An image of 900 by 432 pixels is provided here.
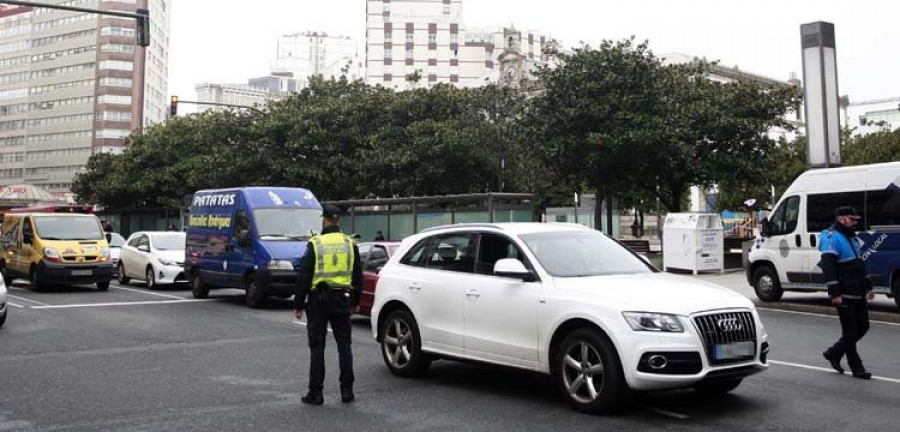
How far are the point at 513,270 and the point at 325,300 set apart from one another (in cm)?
166

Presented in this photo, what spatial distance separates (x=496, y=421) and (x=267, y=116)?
3174 centimetres

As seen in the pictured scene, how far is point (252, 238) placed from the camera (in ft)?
50.7

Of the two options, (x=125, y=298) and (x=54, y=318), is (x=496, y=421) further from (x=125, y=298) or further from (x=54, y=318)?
(x=125, y=298)

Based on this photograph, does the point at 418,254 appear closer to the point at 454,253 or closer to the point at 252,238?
→ the point at 454,253

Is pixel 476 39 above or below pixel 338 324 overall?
above

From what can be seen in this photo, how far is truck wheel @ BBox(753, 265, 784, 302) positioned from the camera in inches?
622

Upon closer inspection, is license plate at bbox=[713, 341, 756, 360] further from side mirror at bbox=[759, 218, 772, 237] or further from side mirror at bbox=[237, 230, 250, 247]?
side mirror at bbox=[237, 230, 250, 247]

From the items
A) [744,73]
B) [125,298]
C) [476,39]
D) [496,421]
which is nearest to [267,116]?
[125,298]

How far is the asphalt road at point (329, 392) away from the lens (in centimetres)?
609

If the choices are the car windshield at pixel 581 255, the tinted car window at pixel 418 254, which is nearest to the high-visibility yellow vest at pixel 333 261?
the tinted car window at pixel 418 254

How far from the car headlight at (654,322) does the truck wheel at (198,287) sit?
13.4m

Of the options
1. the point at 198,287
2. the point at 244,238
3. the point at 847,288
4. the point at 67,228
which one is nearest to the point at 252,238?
the point at 244,238

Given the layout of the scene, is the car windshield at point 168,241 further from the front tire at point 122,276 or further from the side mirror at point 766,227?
the side mirror at point 766,227

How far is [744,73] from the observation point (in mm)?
86625
